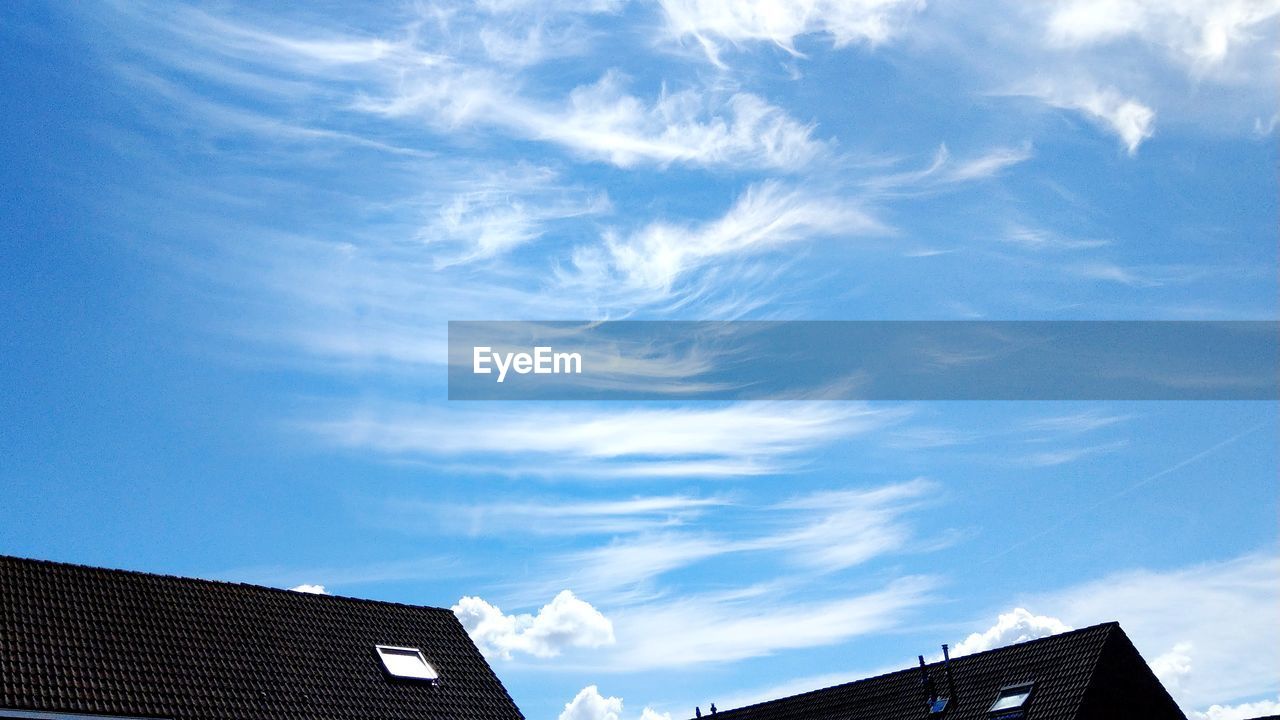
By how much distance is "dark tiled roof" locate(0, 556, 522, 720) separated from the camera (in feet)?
71.8

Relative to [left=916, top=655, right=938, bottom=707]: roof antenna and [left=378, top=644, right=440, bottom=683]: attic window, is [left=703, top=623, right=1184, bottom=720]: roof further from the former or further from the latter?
[left=378, top=644, right=440, bottom=683]: attic window

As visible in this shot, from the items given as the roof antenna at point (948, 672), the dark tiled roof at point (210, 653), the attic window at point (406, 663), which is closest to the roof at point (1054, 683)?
the roof antenna at point (948, 672)

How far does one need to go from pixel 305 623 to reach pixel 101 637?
5.06m

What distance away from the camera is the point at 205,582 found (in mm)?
27016

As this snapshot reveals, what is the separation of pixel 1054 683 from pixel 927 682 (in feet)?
14.3

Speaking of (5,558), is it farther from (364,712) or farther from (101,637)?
(364,712)

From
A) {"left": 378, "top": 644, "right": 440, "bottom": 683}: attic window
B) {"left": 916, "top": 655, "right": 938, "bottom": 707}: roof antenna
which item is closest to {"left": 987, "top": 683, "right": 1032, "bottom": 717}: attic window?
{"left": 916, "top": 655, "right": 938, "bottom": 707}: roof antenna

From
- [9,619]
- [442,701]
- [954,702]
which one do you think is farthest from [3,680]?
[954,702]

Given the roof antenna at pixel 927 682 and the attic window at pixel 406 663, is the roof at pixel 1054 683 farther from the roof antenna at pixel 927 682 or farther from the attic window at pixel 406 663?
the attic window at pixel 406 663

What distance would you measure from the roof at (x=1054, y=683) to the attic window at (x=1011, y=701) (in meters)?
0.15

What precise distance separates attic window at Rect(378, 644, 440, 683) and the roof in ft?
42.5

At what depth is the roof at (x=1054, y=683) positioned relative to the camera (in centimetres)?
2839

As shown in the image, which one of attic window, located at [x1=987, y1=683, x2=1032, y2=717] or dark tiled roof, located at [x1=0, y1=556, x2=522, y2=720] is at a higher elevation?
dark tiled roof, located at [x1=0, y1=556, x2=522, y2=720]

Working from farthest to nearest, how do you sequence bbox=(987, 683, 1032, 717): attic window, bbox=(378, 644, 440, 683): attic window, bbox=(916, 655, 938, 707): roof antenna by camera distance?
bbox=(916, 655, 938, 707): roof antenna < bbox=(987, 683, 1032, 717): attic window < bbox=(378, 644, 440, 683): attic window
